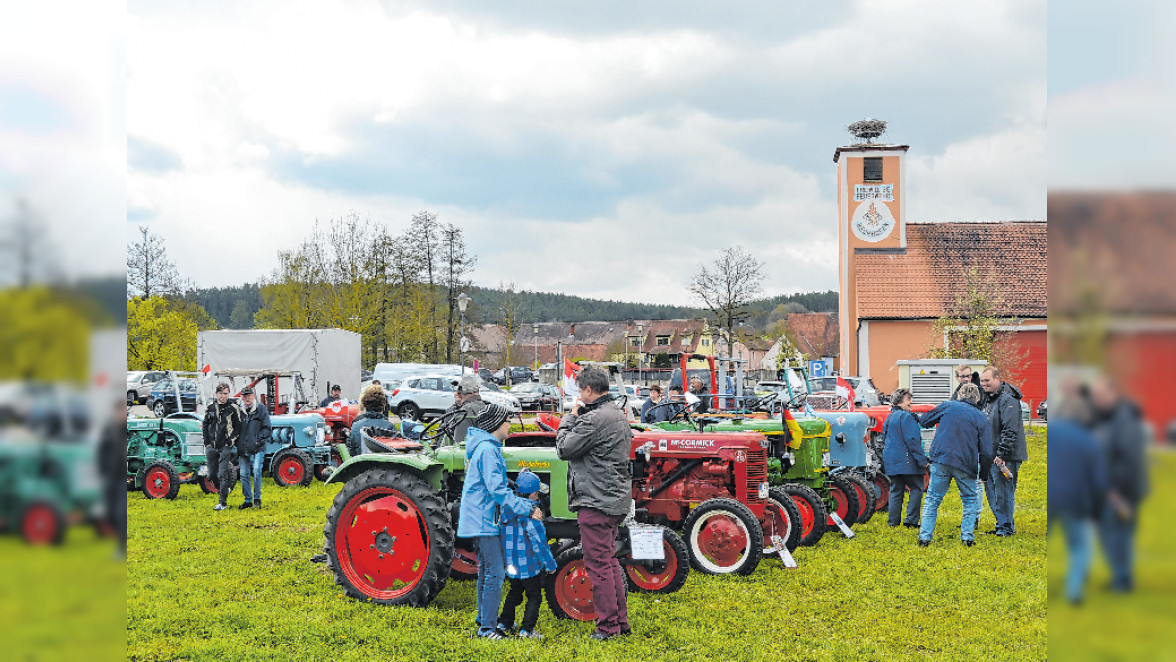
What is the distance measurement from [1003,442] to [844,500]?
1708mm

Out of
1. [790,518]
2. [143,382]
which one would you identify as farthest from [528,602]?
[143,382]

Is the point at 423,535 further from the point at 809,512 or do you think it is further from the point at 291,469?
the point at 291,469

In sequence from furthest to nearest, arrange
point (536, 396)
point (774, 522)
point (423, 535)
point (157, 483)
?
point (536, 396) < point (157, 483) < point (774, 522) < point (423, 535)

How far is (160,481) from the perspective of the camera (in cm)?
1191

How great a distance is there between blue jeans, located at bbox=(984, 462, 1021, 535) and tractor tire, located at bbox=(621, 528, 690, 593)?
14.3 ft

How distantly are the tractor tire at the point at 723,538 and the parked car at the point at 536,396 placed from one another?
24.0 m

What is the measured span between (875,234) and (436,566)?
35028 millimetres

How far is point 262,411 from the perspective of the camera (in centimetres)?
1101

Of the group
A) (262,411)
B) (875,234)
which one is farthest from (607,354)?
(262,411)

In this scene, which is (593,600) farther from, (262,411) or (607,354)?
(607,354)
